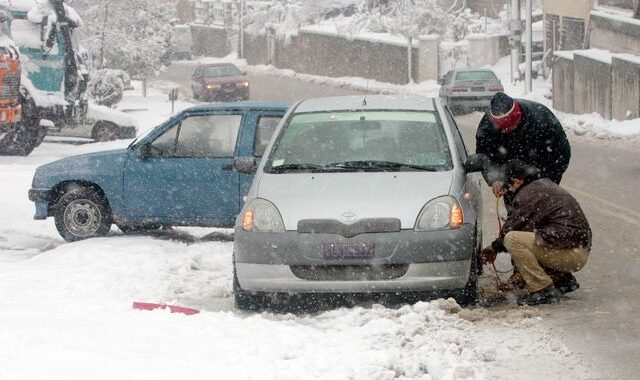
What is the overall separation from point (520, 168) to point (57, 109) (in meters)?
19.6

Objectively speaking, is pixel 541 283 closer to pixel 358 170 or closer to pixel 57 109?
pixel 358 170

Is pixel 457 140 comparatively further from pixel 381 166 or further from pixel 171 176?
pixel 171 176

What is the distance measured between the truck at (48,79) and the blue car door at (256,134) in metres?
13.5

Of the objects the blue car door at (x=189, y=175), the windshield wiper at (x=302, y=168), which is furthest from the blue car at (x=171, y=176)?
the windshield wiper at (x=302, y=168)

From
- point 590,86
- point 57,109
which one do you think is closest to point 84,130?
point 57,109

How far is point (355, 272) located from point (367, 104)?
2198mm

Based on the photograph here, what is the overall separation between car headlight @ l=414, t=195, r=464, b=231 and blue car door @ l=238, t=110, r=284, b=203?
13.0 feet

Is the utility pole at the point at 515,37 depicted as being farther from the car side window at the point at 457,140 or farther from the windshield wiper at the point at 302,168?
the windshield wiper at the point at 302,168

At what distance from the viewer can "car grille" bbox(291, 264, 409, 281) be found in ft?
28.7

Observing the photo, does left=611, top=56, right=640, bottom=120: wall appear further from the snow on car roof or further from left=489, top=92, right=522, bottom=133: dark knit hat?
left=489, top=92, right=522, bottom=133: dark knit hat

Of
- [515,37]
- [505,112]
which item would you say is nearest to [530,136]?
[505,112]

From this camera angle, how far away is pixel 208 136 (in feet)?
42.7

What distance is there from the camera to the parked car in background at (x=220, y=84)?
47.8m

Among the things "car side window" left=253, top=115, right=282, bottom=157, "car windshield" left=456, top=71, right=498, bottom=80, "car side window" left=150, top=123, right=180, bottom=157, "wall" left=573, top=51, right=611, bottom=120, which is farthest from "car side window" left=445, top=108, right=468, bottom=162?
"car windshield" left=456, top=71, right=498, bottom=80
